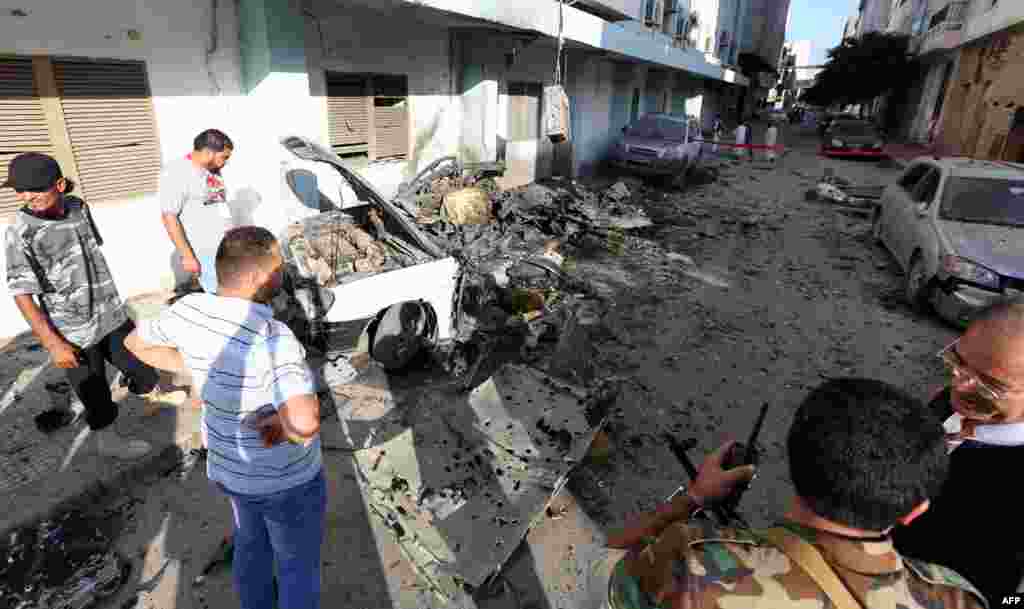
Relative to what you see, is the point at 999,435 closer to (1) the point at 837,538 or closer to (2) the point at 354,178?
(1) the point at 837,538

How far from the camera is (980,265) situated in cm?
518

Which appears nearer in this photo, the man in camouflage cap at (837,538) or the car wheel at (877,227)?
the man in camouflage cap at (837,538)

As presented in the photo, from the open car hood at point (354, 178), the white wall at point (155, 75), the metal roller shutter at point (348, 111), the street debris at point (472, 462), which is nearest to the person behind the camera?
the street debris at point (472, 462)

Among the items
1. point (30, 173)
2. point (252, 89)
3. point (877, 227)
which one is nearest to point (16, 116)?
point (252, 89)

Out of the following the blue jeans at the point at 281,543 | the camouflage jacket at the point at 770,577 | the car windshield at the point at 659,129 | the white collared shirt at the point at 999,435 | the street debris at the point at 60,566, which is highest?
the car windshield at the point at 659,129

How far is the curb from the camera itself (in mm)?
2660

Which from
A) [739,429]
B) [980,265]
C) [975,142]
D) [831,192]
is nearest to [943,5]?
[975,142]

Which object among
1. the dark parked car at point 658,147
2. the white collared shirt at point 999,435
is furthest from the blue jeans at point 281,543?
the dark parked car at point 658,147

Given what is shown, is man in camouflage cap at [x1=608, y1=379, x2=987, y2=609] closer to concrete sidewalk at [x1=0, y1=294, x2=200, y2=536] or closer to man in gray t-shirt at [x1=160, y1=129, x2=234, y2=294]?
concrete sidewalk at [x1=0, y1=294, x2=200, y2=536]

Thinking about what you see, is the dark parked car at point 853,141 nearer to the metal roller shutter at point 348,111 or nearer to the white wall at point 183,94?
the metal roller shutter at point 348,111

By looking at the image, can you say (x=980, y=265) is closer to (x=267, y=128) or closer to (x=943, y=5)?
(x=267, y=128)

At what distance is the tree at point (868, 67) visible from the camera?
91.2 feet

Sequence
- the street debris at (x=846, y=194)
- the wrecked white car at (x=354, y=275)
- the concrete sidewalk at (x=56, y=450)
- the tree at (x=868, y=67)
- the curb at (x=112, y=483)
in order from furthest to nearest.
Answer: the tree at (x=868, y=67), the street debris at (x=846, y=194), the wrecked white car at (x=354, y=275), the concrete sidewalk at (x=56, y=450), the curb at (x=112, y=483)

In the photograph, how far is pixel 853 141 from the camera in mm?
19578
